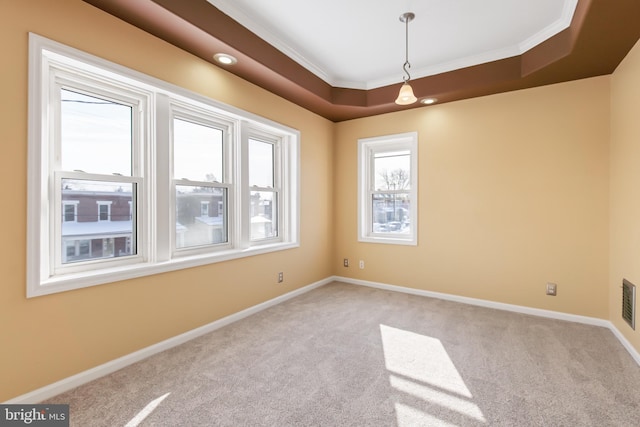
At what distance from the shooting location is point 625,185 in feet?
8.81

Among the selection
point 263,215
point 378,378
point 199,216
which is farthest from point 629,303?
point 199,216

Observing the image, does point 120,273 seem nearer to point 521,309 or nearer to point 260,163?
point 260,163

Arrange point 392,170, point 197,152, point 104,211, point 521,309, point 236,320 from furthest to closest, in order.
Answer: point 392,170, point 521,309, point 236,320, point 197,152, point 104,211

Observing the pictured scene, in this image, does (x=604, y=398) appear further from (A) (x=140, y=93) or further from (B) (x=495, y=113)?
(A) (x=140, y=93)

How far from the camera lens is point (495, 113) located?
11.9 feet

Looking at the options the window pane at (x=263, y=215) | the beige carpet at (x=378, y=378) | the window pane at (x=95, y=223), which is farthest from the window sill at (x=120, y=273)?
the beige carpet at (x=378, y=378)

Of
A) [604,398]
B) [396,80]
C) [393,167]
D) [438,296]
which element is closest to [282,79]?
[396,80]

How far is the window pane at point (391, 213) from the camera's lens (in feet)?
14.6

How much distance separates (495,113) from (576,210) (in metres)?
1.38

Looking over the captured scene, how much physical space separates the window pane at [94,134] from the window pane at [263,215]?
1.52 meters

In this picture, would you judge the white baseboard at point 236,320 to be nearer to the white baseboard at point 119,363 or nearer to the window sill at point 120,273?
the white baseboard at point 119,363

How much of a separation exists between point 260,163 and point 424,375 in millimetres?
2885

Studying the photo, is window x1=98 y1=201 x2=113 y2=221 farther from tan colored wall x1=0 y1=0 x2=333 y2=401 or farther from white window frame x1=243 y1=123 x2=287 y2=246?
white window frame x1=243 y1=123 x2=287 y2=246

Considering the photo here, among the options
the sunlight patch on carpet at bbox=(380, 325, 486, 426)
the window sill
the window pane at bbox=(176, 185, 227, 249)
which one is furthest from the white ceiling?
the sunlight patch on carpet at bbox=(380, 325, 486, 426)
